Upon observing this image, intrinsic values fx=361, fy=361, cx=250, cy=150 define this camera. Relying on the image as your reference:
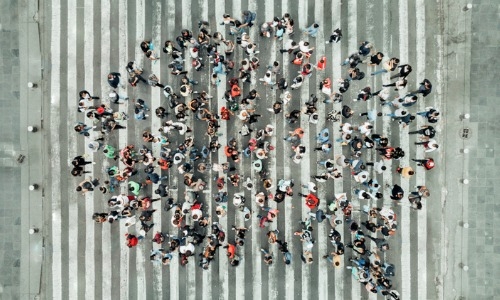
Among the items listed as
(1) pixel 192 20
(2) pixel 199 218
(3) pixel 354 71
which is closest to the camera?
(3) pixel 354 71

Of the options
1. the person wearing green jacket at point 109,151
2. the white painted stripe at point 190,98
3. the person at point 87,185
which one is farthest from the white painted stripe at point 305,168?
the person at point 87,185

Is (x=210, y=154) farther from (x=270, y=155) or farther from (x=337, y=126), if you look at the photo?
(x=337, y=126)

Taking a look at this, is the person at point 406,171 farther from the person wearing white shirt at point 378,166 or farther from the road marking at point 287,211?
the road marking at point 287,211

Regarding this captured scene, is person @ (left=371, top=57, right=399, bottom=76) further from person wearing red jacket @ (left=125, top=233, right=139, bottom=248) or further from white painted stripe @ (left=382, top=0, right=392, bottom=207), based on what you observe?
person wearing red jacket @ (left=125, top=233, right=139, bottom=248)

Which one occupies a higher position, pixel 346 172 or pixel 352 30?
pixel 352 30

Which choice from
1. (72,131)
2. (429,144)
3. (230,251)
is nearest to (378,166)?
(429,144)

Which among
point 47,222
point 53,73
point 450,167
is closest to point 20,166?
point 47,222

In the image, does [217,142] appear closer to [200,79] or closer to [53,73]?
[200,79]
